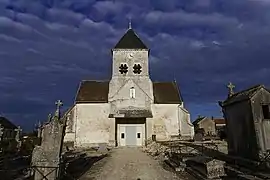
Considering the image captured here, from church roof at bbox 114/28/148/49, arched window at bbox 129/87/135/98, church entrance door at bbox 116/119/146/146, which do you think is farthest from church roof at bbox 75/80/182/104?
church roof at bbox 114/28/148/49

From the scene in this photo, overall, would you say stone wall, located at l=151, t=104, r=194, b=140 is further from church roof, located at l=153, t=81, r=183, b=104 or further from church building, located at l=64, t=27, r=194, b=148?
church roof, located at l=153, t=81, r=183, b=104


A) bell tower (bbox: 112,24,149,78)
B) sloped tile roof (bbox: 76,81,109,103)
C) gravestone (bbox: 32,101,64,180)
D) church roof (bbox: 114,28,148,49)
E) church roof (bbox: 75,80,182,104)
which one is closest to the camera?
gravestone (bbox: 32,101,64,180)

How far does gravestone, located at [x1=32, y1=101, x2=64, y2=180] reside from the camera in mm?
10031

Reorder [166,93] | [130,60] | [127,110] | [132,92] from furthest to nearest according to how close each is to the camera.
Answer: [166,93]
[130,60]
[132,92]
[127,110]

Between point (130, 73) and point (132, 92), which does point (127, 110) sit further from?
point (130, 73)

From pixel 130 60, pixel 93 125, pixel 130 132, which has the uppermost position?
pixel 130 60

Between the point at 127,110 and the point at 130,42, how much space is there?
39.0ft

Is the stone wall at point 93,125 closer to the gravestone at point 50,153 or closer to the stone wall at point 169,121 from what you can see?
the stone wall at point 169,121

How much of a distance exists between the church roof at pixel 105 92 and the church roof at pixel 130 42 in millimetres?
6465

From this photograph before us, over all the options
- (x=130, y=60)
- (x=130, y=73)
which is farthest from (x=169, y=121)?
(x=130, y=60)

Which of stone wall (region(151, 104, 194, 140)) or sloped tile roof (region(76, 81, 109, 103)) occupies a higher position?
sloped tile roof (region(76, 81, 109, 103))

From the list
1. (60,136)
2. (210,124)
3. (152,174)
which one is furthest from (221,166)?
(210,124)

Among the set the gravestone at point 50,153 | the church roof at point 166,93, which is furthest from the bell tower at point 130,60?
the gravestone at point 50,153

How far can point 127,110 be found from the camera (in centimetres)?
3734
